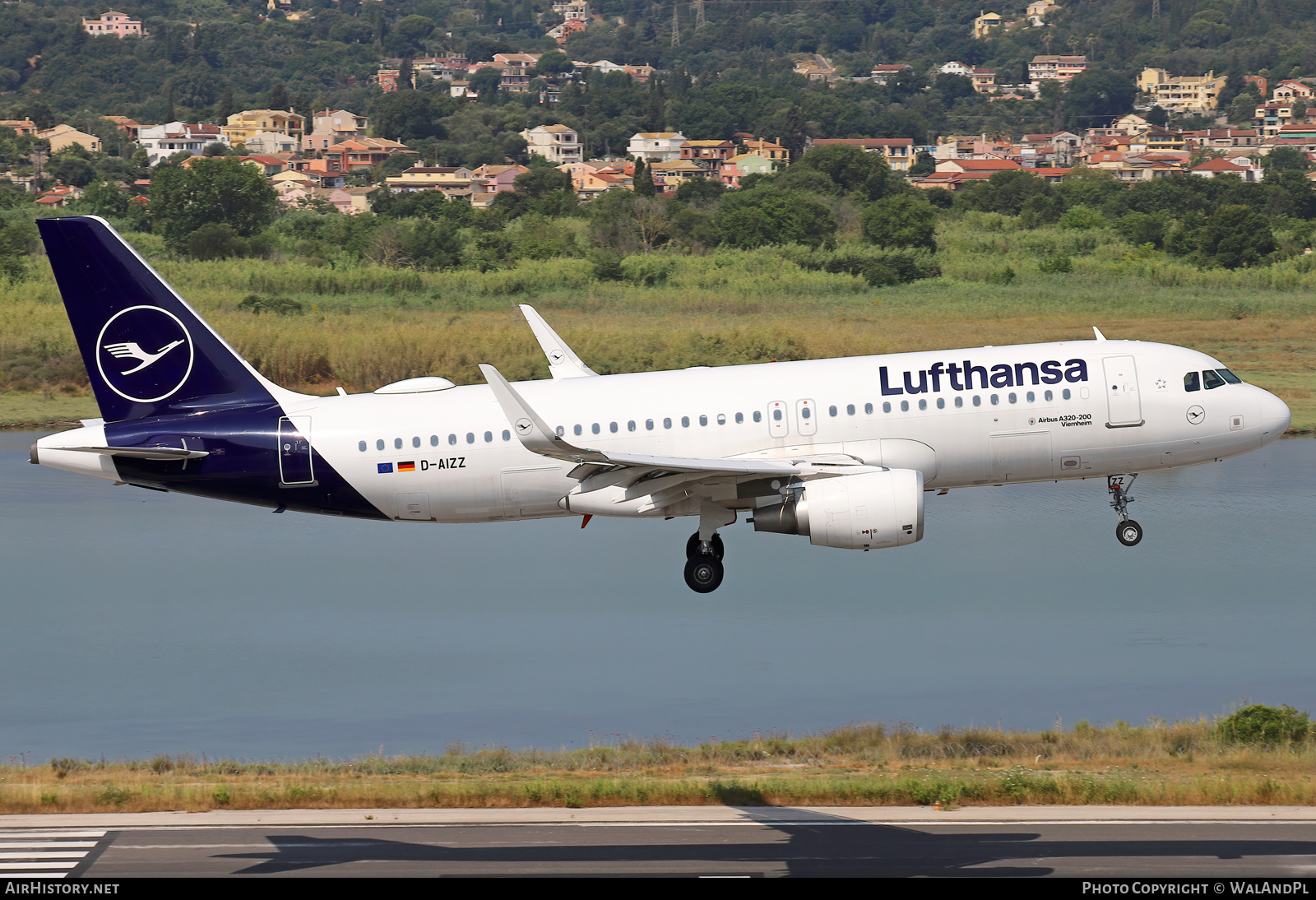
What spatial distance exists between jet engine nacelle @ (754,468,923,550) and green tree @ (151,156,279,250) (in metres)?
132

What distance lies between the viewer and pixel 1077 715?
52938 mm

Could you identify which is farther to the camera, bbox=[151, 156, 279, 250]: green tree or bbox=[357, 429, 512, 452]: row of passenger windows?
bbox=[151, 156, 279, 250]: green tree

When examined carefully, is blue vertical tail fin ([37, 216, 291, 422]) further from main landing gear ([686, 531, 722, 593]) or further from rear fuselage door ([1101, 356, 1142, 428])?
rear fuselage door ([1101, 356, 1142, 428])

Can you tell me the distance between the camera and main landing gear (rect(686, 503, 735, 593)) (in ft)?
137

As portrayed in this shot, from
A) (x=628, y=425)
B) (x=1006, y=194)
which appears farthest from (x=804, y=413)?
(x=1006, y=194)

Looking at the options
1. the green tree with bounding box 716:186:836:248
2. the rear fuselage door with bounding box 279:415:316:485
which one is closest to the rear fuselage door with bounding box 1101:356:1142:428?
the rear fuselage door with bounding box 279:415:316:485

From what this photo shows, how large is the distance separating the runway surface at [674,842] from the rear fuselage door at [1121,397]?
397 inches

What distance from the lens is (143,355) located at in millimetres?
43438

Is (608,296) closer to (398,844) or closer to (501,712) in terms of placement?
(501,712)

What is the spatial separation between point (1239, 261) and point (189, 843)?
12215 cm

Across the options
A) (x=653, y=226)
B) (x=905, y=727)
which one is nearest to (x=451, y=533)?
(x=905, y=727)

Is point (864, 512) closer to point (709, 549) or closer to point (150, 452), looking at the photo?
A: point (709, 549)

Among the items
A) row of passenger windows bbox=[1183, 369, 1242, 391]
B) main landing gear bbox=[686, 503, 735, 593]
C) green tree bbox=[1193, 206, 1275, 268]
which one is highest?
green tree bbox=[1193, 206, 1275, 268]

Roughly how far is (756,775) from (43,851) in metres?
18.7
